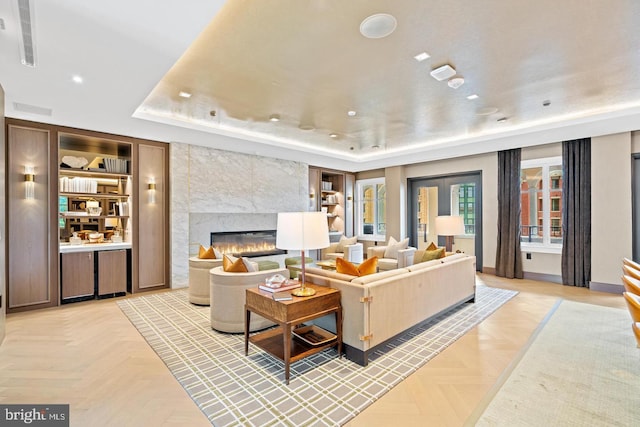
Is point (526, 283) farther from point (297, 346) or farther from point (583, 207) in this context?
point (297, 346)

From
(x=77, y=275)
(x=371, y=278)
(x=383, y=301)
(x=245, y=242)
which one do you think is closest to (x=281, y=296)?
(x=371, y=278)

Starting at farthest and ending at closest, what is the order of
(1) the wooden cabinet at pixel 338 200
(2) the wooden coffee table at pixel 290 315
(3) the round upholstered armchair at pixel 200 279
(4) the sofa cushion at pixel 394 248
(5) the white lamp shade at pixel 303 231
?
(1) the wooden cabinet at pixel 338 200, (4) the sofa cushion at pixel 394 248, (3) the round upholstered armchair at pixel 200 279, (5) the white lamp shade at pixel 303 231, (2) the wooden coffee table at pixel 290 315

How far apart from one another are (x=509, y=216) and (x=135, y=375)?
7.05m

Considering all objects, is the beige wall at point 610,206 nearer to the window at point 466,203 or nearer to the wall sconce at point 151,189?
the window at point 466,203

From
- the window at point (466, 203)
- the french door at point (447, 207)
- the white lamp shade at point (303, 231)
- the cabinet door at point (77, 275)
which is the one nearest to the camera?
the white lamp shade at point (303, 231)

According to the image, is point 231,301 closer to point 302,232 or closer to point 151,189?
point 302,232

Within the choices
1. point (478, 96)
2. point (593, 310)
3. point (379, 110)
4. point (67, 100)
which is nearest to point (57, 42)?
point (67, 100)

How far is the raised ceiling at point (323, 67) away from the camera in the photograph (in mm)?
2281

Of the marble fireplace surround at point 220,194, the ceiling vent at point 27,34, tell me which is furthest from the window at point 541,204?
the ceiling vent at point 27,34

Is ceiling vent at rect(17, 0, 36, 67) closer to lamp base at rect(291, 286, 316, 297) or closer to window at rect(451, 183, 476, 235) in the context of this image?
lamp base at rect(291, 286, 316, 297)

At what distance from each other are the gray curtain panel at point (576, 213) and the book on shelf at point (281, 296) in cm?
591

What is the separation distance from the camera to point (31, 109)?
385cm

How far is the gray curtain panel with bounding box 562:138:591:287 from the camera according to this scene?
18.4ft

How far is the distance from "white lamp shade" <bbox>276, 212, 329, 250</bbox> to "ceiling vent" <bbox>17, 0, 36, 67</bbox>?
224 centimetres
